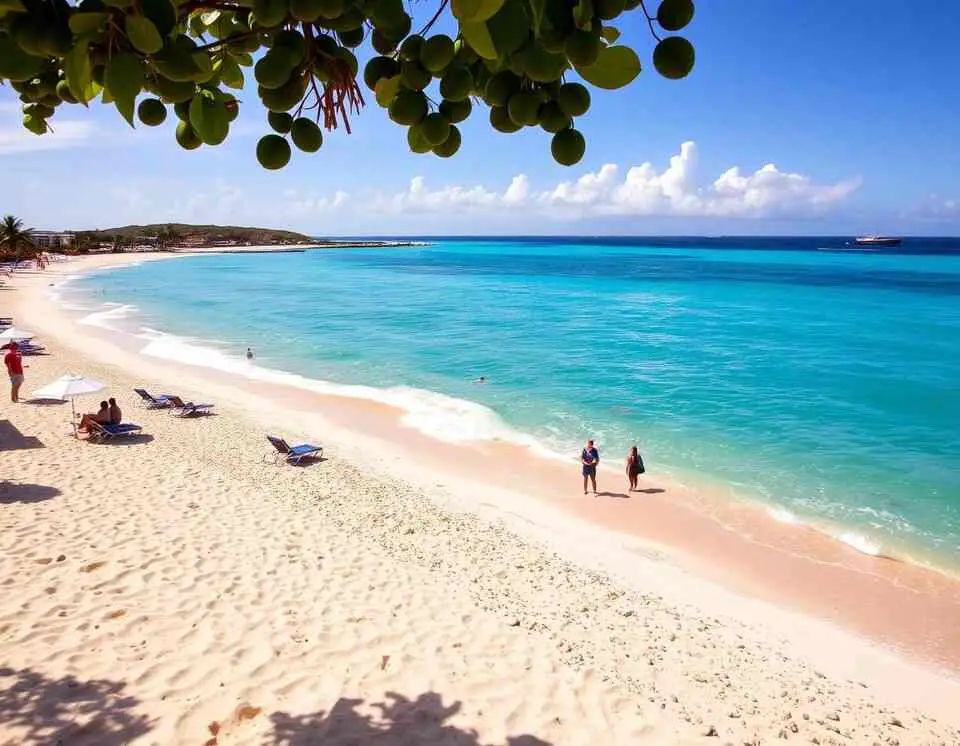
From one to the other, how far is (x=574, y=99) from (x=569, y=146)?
113 mm

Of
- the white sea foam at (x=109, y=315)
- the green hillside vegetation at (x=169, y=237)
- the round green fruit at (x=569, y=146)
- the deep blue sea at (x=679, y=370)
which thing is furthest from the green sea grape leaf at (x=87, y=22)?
the green hillside vegetation at (x=169, y=237)

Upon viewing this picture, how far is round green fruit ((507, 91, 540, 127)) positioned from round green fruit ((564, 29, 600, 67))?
224 mm

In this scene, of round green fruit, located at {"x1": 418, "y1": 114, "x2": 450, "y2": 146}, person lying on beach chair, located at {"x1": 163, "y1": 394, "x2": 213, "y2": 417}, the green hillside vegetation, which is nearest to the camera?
round green fruit, located at {"x1": 418, "y1": 114, "x2": 450, "y2": 146}

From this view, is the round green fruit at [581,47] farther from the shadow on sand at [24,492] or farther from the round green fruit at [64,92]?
the shadow on sand at [24,492]

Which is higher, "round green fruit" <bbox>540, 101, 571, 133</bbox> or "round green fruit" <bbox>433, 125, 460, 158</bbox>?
"round green fruit" <bbox>540, 101, 571, 133</bbox>

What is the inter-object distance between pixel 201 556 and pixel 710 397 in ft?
64.0

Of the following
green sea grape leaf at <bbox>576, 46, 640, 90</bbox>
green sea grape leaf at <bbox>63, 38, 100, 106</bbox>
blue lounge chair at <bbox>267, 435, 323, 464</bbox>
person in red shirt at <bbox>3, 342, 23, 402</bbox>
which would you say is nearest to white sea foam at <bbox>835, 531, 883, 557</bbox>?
blue lounge chair at <bbox>267, 435, 323, 464</bbox>

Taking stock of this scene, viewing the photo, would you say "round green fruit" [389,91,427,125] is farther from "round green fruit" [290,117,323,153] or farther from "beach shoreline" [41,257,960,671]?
"beach shoreline" [41,257,960,671]

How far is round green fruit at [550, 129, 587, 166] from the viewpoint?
1.37 metres

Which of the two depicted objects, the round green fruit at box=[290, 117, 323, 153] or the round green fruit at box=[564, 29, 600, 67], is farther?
the round green fruit at box=[290, 117, 323, 153]

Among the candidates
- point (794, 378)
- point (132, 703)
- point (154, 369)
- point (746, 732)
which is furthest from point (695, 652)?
point (154, 369)

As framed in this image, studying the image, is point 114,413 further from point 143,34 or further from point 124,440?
point 143,34

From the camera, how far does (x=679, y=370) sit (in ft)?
89.8

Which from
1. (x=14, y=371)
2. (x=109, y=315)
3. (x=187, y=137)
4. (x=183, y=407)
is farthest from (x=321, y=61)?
(x=109, y=315)
